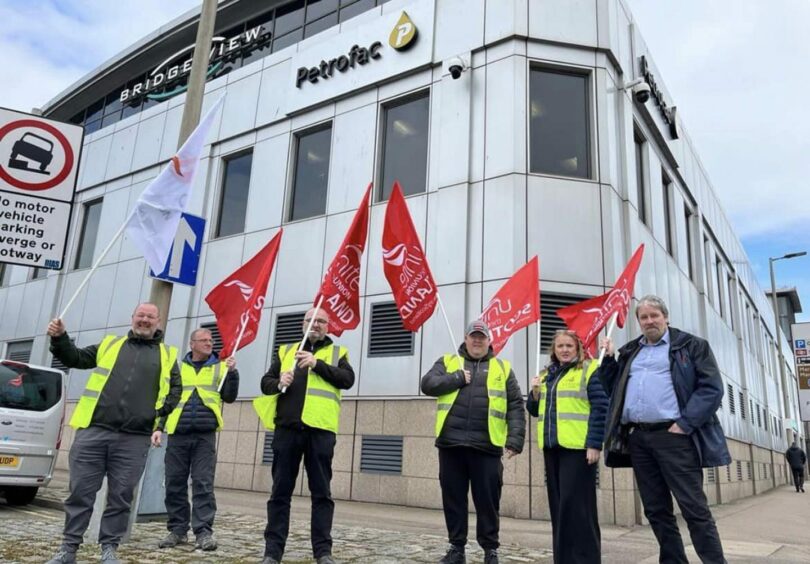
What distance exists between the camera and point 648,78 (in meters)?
14.5

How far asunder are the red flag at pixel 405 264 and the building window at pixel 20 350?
59.4ft

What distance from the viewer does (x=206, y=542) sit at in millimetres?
5891

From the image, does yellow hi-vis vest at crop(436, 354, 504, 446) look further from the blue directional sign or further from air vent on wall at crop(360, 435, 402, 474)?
air vent on wall at crop(360, 435, 402, 474)

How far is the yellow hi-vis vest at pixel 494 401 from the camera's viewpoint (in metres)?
5.52

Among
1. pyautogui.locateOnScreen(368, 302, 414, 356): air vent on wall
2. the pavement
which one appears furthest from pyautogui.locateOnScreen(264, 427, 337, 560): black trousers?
pyautogui.locateOnScreen(368, 302, 414, 356): air vent on wall

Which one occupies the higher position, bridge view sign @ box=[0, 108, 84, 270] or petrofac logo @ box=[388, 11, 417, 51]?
petrofac logo @ box=[388, 11, 417, 51]

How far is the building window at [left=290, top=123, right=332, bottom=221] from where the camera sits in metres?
14.6

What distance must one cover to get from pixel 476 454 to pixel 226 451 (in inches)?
383

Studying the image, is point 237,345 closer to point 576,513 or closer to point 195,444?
point 195,444

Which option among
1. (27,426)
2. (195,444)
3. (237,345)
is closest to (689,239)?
(237,345)

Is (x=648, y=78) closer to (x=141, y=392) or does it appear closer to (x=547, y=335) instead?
(x=547, y=335)

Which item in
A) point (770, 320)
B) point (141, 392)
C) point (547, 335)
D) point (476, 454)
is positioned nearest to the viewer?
point (141, 392)

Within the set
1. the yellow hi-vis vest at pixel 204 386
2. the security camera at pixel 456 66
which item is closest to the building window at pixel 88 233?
the security camera at pixel 456 66

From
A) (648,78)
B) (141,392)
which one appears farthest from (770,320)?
(141,392)
